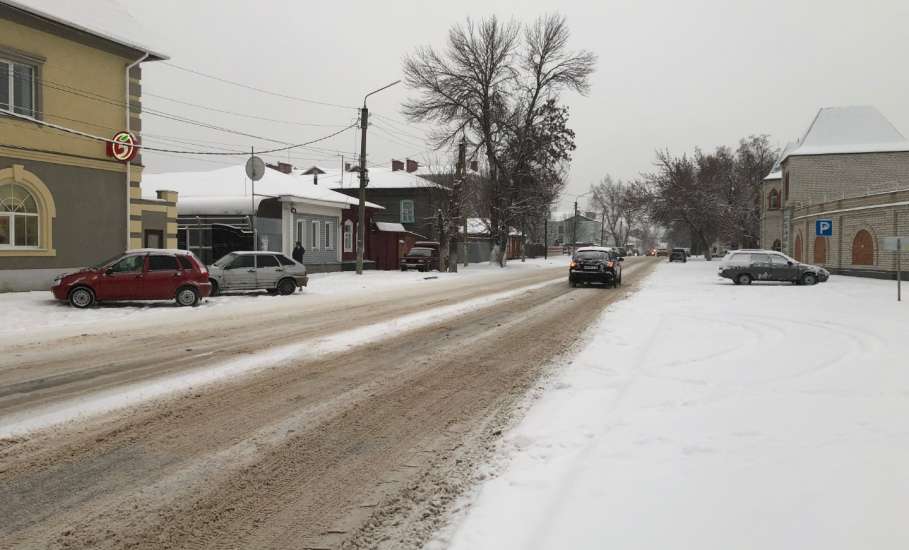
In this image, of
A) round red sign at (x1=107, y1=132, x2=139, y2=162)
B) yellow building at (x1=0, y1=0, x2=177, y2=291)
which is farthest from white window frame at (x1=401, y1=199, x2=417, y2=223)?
round red sign at (x1=107, y1=132, x2=139, y2=162)

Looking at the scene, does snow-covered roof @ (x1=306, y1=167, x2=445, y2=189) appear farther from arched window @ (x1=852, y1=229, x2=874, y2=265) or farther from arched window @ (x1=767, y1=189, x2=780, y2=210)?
arched window @ (x1=767, y1=189, x2=780, y2=210)

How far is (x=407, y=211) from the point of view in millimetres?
56406

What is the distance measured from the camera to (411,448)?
17.3 ft

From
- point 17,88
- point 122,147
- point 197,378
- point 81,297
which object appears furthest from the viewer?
point 122,147

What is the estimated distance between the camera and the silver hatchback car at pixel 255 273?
20.6 metres

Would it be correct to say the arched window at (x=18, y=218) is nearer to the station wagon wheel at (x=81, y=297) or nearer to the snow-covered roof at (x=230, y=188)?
the station wagon wheel at (x=81, y=297)

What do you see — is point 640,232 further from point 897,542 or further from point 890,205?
point 897,542

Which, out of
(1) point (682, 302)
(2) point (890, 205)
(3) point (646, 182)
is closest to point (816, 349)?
(1) point (682, 302)

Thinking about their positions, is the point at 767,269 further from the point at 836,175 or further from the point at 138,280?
the point at 138,280

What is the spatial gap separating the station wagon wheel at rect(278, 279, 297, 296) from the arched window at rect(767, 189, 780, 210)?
51.5m

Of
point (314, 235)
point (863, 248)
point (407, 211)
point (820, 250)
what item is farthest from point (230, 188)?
point (820, 250)

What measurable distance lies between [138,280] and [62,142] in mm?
6338

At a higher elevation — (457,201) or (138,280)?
(457,201)

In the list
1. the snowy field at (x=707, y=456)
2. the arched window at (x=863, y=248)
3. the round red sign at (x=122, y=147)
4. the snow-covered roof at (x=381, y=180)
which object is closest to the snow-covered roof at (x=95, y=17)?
the round red sign at (x=122, y=147)
